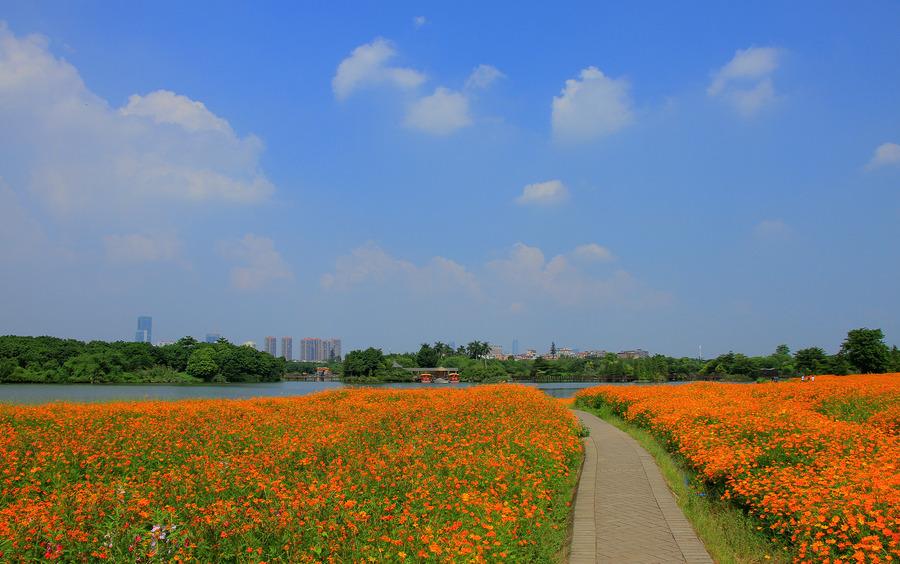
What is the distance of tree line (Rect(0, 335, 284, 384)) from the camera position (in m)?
59.4

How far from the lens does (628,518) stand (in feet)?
24.2

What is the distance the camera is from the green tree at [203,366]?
69.9 meters

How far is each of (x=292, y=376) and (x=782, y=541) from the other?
107 metres

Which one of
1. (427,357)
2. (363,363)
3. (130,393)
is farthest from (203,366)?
(427,357)

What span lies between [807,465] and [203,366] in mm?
71189

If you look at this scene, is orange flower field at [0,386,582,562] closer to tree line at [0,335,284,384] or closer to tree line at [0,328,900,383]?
tree line at [0,328,900,383]

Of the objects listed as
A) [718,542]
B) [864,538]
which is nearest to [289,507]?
[718,542]

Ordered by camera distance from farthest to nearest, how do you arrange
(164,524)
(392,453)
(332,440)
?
(332,440), (392,453), (164,524)

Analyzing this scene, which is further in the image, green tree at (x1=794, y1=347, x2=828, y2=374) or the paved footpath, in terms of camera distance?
green tree at (x1=794, y1=347, x2=828, y2=374)

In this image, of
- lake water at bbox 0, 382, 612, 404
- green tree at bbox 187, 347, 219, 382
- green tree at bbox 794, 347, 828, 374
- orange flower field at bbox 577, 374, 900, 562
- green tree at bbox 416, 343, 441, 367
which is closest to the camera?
orange flower field at bbox 577, 374, 900, 562

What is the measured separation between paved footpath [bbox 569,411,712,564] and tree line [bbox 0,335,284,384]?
211 ft

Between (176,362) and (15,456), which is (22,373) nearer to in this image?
(176,362)

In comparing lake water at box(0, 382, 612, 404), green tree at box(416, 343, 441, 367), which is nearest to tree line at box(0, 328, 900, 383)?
lake water at box(0, 382, 612, 404)

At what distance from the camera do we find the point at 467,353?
14700 centimetres
